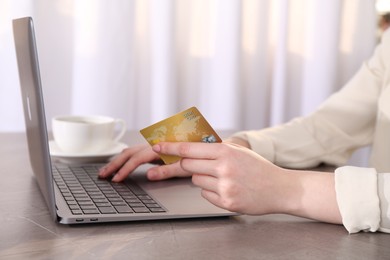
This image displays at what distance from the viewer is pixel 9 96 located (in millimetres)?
2395

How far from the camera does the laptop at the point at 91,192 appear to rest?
0.95 meters

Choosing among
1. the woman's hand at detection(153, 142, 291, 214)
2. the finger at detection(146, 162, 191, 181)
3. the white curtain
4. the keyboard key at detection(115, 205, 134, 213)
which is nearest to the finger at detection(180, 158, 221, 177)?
the woman's hand at detection(153, 142, 291, 214)

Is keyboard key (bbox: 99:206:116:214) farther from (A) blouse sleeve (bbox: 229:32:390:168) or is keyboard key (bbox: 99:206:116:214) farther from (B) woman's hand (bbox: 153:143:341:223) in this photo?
(A) blouse sleeve (bbox: 229:32:390:168)

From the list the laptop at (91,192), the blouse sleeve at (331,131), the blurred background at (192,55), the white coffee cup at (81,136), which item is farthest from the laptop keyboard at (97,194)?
the blurred background at (192,55)

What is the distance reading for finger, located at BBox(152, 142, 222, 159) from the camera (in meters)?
1.01

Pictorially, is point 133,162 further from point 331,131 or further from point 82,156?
point 331,131

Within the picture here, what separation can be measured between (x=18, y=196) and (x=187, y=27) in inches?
64.2

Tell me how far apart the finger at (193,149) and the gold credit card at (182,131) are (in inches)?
0.7

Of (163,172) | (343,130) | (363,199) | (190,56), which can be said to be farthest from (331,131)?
(190,56)

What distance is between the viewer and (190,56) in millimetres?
2658

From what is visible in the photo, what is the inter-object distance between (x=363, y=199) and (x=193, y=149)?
26 cm

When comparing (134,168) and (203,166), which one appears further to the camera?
(134,168)

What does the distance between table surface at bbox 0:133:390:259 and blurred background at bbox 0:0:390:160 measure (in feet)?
4.82

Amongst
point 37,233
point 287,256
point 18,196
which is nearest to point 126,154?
point 18,196
